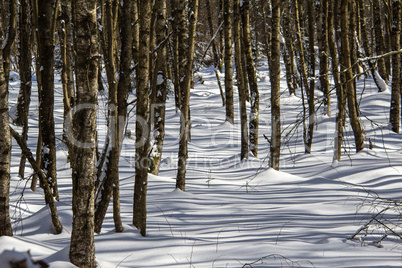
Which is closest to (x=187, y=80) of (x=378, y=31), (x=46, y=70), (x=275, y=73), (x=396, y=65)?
(x=275, y=73)

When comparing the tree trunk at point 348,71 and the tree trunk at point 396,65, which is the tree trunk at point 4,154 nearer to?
the tree trunk at point 348,71

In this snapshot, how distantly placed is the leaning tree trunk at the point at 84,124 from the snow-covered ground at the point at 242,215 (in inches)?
8.9

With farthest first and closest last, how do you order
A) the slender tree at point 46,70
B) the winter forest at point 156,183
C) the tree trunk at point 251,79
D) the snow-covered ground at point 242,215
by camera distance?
the tree trunk at point 251,79 → the slender tree at point 46,70 → the snow-covered ground at point 242,215 → the winter forest at point 156,183

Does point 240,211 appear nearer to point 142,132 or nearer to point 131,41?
point 142,132

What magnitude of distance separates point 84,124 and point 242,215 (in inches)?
113

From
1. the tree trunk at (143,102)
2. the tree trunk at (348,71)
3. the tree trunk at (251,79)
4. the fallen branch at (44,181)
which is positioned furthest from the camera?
the tree trunk at (251,79)

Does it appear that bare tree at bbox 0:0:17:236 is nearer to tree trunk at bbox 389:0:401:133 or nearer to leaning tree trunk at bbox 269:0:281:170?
leaning tree trunk at bbox 269:0:281:170

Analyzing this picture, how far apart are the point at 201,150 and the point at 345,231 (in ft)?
24.4

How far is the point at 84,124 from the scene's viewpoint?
282 centimetres

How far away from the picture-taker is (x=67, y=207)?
4898mm

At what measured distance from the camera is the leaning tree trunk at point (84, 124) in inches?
110

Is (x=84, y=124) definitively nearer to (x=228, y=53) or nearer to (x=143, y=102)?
(x=143, y=102)

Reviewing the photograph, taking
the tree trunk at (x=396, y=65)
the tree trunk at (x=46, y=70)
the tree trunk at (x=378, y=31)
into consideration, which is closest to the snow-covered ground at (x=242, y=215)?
the tree trunk at (x=396, y=65)

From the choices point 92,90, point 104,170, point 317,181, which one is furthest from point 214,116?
point 92,90
